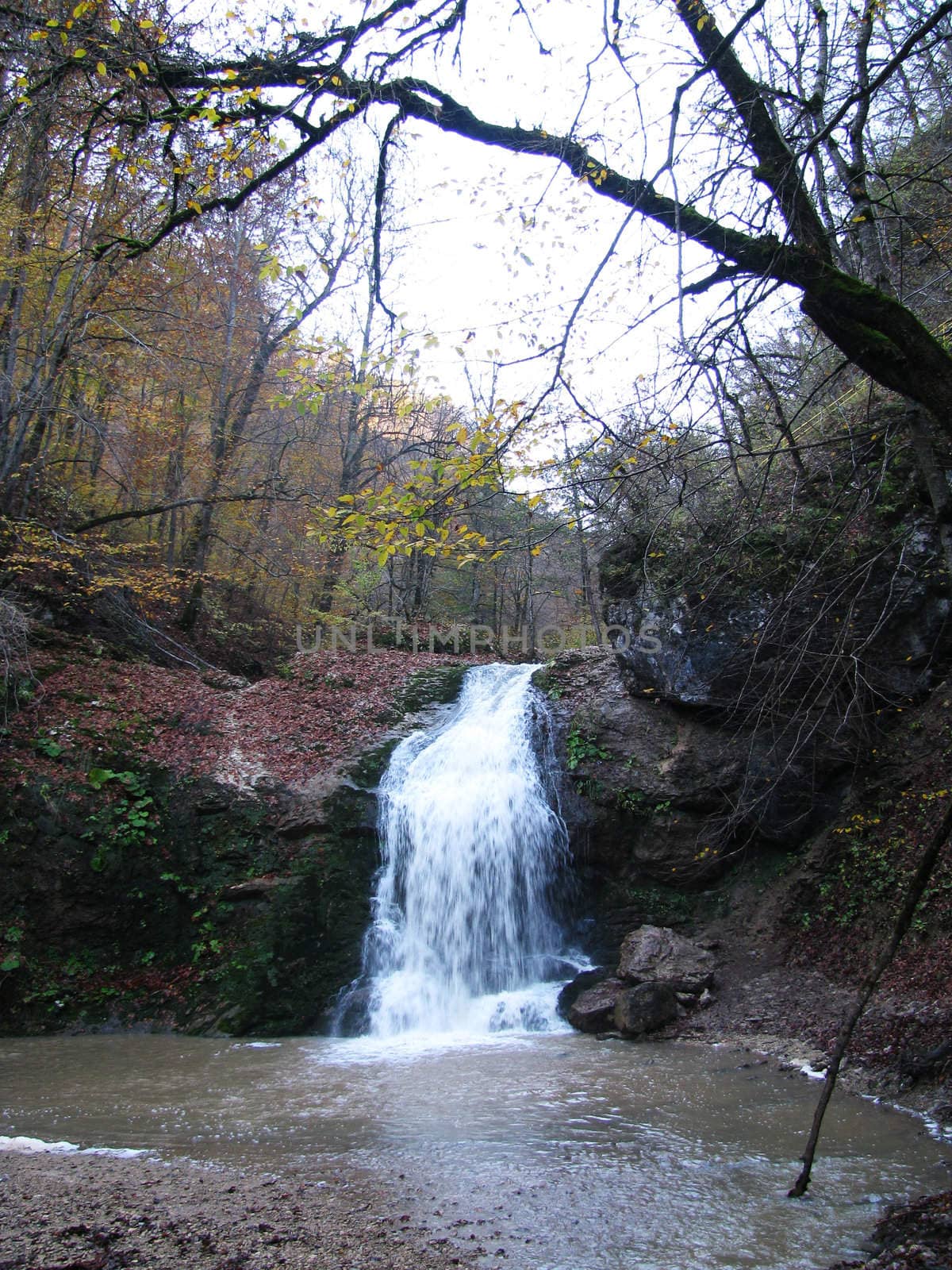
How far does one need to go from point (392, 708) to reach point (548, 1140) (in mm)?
7581

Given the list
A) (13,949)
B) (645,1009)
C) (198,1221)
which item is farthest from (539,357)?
(13,949)

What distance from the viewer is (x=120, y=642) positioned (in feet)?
38.3

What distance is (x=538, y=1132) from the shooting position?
4418mm

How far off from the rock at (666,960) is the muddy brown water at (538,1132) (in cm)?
90

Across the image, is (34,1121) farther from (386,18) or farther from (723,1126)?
(386,18)

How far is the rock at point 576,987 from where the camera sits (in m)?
7.36

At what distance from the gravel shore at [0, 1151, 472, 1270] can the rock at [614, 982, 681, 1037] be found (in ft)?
12.3

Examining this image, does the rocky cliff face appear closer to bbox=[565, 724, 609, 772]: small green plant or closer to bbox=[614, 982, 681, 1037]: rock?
bbox=[565, 724, 609, 772]: small green plant

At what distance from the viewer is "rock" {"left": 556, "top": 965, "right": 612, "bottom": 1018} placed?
736cm

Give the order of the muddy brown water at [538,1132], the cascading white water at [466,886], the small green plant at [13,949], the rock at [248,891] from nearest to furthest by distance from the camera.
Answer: the muddy brown water at [538,1132], the small green plant at [13,949], the cascading white water at [466,886], the rock at [248,891]

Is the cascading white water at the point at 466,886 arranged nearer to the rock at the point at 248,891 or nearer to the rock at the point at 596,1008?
the rock at the point at 596,1008

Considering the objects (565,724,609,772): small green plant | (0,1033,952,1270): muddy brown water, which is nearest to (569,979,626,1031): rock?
(0,1033,952,1270): muddy brown water

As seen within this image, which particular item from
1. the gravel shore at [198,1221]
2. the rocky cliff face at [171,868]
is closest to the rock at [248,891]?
the rocky cliff face at [171,868]

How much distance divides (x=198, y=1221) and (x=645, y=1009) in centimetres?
478
